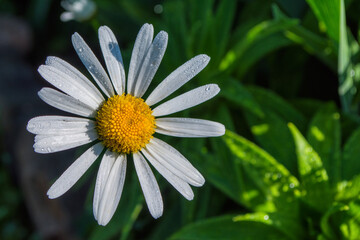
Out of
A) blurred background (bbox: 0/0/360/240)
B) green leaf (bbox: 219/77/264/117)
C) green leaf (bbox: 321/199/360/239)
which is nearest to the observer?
green leaf (bbox: 321/199/360/239)

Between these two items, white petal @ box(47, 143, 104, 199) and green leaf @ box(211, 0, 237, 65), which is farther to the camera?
green leaf @ box(211, 0, 237, 65)

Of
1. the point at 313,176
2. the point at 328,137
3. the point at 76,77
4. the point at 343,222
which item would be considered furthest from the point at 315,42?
the point at 76,77

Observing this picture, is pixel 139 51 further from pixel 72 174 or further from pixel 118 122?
pixel 72 174

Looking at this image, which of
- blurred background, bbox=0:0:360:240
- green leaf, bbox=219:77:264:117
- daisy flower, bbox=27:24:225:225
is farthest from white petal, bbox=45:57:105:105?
green leaf, bbox=219:77:264:117

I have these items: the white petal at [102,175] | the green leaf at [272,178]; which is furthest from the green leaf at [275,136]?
the white petal at [102,175]

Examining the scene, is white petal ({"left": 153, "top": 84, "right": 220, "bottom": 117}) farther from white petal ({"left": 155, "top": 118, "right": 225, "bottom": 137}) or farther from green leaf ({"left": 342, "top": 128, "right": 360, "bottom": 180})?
green leaf ({"left": 342, "top": 128, "right": 360, "bottom": 180})

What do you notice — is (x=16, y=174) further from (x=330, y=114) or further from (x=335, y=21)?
(x=335, y=21)
